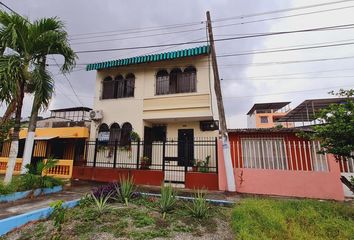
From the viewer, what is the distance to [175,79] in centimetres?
1247

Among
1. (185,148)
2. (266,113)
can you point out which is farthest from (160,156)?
(266,113)

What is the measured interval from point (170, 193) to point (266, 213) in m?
2.43

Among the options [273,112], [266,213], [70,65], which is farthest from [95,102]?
[273,112]

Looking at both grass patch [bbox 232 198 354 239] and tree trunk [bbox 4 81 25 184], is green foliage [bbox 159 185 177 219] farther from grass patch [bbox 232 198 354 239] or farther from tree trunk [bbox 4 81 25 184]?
tree trunk [bbox 4 81 25 184]

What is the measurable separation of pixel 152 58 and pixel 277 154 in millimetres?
8610

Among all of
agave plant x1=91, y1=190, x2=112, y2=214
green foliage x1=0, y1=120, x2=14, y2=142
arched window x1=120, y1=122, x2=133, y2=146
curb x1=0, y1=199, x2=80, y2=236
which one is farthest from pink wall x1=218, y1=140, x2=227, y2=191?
green foliage x1=0, y1=120, x2=14, y2=142

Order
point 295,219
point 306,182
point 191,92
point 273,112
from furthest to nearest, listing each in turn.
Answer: point 273,112 → point 191,92 → point 306,182 → point 295,219

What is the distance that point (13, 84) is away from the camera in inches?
262

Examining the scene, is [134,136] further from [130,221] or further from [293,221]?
[293,221]

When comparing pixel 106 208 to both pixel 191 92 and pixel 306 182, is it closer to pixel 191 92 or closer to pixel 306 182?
pixel 306 182

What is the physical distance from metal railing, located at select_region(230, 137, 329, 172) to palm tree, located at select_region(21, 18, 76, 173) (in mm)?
7988

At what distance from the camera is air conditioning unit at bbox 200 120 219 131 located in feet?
39.1

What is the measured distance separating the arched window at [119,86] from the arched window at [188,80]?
4027mm

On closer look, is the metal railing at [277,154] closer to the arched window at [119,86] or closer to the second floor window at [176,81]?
the second floor window at [176,81]
